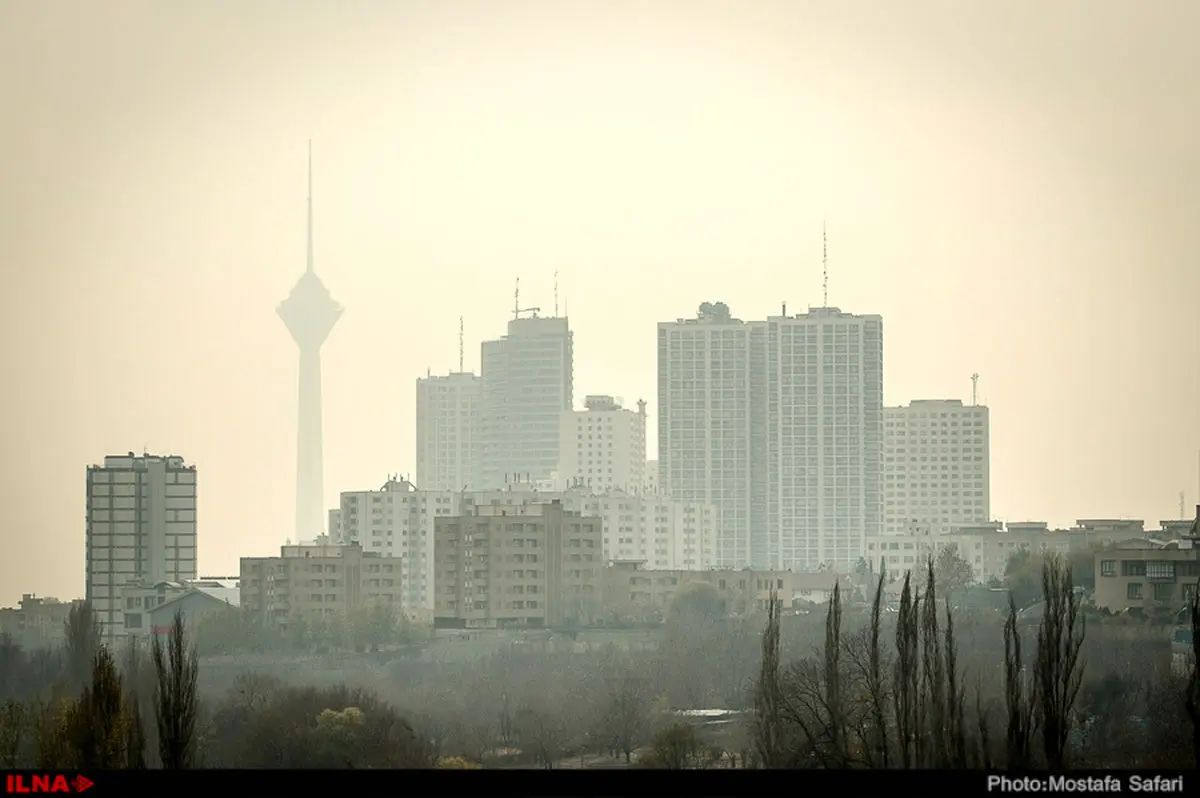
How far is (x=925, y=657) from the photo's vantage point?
409 inches

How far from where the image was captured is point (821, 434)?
3372 centimetres

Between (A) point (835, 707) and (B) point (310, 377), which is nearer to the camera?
(A) point (835, 707)

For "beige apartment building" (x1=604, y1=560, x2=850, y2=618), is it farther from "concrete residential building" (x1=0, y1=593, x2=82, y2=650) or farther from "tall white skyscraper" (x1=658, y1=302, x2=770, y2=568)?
"tall white skyscraper" (x1=658, y1=302, x2=770, y2=568)

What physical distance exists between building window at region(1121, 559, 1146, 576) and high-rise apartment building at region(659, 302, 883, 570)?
1562 centimetres

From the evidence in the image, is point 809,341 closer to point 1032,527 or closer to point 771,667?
point 1032,527

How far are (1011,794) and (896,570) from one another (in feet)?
79.6

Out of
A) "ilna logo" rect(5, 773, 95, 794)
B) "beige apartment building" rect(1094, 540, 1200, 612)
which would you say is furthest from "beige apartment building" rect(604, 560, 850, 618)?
"ilna logo" rect(5, 773, 95, 794)

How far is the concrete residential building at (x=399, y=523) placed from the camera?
27.6 metres

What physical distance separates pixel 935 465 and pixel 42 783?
29337 mm

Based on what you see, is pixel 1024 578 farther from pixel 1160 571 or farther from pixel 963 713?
pixel 963 713

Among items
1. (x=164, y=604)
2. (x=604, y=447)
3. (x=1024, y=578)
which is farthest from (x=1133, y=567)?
(x=604, y=447)

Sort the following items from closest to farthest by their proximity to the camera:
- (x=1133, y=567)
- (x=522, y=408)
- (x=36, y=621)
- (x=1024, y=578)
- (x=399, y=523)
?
(x=1133, y=567) < (x=1024, y=578) < (x=36, y=621) < (x=399, y=523) < (x=522, y=408)

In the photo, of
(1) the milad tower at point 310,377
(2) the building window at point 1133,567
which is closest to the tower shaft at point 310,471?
(1) the milad tower at point 310,377

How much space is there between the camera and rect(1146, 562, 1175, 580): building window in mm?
16734
